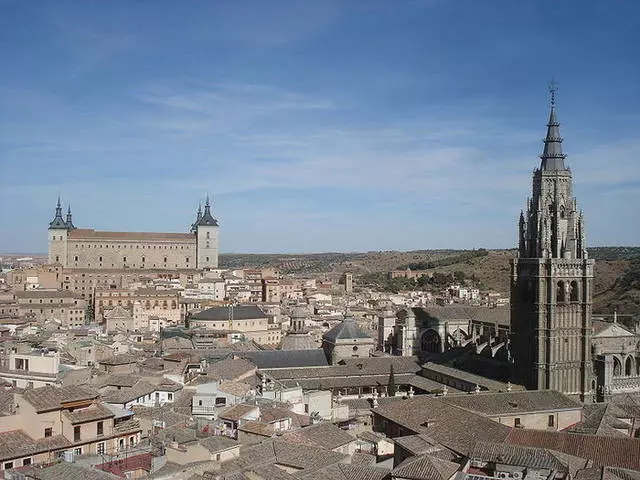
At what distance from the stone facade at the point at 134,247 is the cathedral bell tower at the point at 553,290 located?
259ft

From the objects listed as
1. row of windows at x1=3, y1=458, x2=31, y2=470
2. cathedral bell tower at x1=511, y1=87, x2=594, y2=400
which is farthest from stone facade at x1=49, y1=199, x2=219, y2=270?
row of windows at x1=3, y1=458, x2=31, y2=470

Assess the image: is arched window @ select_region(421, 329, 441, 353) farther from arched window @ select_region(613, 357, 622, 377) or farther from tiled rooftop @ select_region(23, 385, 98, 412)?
tiled rooftop @ select_region(23, 385, 98, 412)

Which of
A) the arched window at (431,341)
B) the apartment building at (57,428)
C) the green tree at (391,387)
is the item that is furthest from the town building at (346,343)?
the apartment building at (57,428)

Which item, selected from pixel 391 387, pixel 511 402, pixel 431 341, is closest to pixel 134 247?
pixel 431 341

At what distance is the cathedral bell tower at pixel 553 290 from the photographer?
3400 centimetres

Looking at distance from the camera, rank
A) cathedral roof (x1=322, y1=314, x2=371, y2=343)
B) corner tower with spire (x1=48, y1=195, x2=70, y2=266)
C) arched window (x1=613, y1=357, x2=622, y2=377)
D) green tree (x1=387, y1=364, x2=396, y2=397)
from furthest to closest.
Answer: corner tower with spire (x1=48, y1=195, x2=70, y2=266) → cathedral roof (x1=322, y1=314, x2=371, y2=343) → arched window (x1=613, y1=357, x2=622, y2=377) → green tree (x1=387, y1=364, x2=396, y2=397)

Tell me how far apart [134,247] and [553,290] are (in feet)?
273

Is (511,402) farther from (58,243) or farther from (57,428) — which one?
(58,243)

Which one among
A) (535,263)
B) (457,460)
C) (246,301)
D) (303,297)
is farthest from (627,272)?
(457,460)

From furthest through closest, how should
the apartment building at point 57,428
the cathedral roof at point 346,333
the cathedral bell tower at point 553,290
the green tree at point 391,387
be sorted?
the cathedral roof at point 346,333
the green tree at point 391,387
the cathedral bell tower at point 553,290
the apartment building at point 57,428

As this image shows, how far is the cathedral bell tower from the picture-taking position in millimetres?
34000

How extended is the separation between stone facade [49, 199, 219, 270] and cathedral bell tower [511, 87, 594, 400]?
78843mm

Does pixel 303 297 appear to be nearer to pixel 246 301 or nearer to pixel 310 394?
pixel 246 301

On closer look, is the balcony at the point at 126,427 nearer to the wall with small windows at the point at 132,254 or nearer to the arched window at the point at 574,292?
the arched window at the point at 574,292
